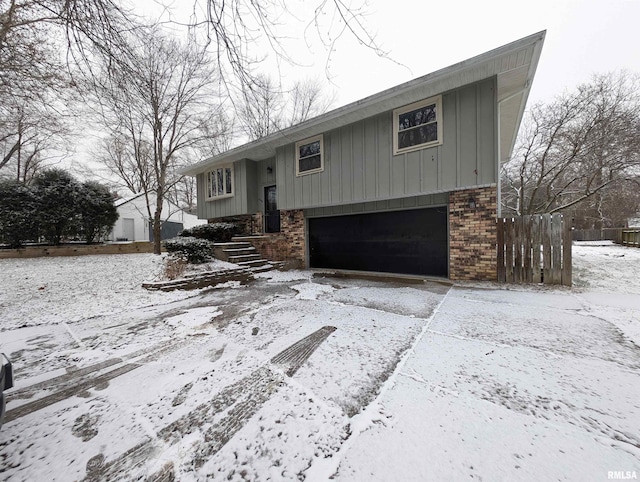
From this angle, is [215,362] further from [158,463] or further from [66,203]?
[66,203]

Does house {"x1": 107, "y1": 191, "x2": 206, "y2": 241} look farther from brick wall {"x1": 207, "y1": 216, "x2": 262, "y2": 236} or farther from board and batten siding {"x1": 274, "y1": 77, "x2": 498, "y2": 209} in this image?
board and batten siding {"x1": 274, "y1": 77, "x2": 498, "y2": 209}

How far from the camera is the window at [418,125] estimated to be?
542 centimetres

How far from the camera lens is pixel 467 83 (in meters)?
5.03

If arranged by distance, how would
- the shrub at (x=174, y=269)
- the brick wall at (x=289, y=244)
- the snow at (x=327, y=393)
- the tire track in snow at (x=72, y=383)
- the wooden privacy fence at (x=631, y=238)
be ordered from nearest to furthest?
1. the snow at (x=327, y=393)
2. the tire track in snow at (x=72, y=383)
3. the shrub at (x=174, y=269)
4. the brick wall at (x=289, y=244)
5. the wooden privacy fence at (x=631, y=238)

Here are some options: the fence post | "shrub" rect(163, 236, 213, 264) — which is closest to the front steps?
"shrub" rect(163, 236, 213, 264)

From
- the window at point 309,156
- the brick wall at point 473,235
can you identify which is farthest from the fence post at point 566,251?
the window at point 309,156

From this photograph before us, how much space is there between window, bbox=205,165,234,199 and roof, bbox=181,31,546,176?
261cm

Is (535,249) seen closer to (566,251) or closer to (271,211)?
(566,251)

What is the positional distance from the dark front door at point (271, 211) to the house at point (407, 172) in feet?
0.97

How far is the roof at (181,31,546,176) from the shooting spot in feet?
14.2

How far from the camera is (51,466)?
123 cm

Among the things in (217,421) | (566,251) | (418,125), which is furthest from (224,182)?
A: (566,251)

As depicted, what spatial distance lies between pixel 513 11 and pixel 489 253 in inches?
160

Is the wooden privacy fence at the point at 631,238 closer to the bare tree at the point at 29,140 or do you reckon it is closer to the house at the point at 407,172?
the house at the point at 407,172
